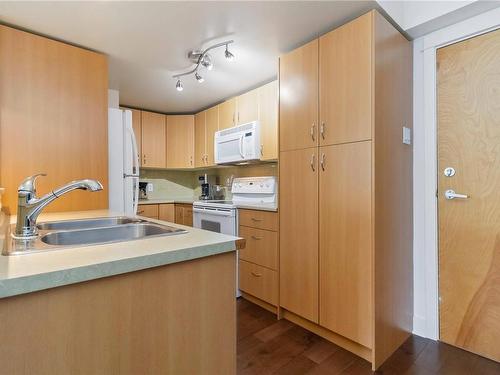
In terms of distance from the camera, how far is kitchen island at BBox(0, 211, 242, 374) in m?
0.63

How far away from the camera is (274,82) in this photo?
2.84m

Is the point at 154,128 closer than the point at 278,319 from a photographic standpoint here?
No

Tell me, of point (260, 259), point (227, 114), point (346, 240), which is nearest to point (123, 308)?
point (346, 240)

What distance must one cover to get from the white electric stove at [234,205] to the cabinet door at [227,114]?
70 centimetres

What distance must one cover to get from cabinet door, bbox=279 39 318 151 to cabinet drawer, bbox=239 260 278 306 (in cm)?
110

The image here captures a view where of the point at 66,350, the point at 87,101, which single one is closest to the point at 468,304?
the point at 66,350

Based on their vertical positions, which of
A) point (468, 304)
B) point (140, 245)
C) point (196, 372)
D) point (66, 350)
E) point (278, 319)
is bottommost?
point (278, 319)

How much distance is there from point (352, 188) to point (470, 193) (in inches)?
30.9

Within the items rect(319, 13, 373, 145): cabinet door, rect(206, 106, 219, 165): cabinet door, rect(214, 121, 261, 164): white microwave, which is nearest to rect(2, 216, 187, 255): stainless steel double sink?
rect(319, 13, 373, 145): cabinet door

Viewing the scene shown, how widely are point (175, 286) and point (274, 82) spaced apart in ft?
7.99

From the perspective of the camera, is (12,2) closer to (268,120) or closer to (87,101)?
(87,101)

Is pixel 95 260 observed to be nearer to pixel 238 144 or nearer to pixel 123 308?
pixel 123 308

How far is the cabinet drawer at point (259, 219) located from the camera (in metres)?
2.44

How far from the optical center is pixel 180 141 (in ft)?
13.5
